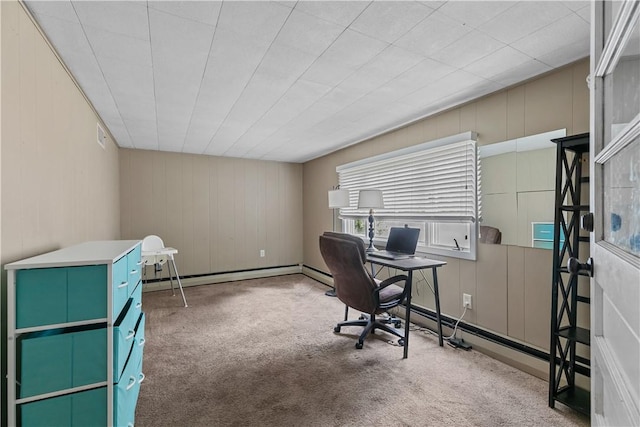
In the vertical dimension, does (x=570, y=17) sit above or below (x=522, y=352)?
above

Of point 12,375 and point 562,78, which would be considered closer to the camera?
point 12,375

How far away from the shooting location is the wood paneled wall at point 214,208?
453 cm

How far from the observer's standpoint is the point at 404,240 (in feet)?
10.4

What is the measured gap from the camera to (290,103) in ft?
8.77

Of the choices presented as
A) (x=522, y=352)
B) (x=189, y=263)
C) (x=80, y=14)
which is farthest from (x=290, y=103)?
(x=189, y=263)

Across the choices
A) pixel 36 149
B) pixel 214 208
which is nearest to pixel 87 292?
pixel 36 149

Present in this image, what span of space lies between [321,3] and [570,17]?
1.23 metres

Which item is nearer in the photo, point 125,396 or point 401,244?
point 125,396

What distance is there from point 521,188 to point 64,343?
9.41 ft

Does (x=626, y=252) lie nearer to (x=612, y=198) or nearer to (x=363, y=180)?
(x=612, y=198)

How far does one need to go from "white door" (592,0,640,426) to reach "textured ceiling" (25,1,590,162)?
0.88 meters

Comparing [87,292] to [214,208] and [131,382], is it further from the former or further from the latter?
[214,208]

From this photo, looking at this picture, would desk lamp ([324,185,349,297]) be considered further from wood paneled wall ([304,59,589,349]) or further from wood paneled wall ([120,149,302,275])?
wood paneled wall ([120,149,302,275])

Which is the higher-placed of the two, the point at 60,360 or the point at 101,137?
the point at 101,137
